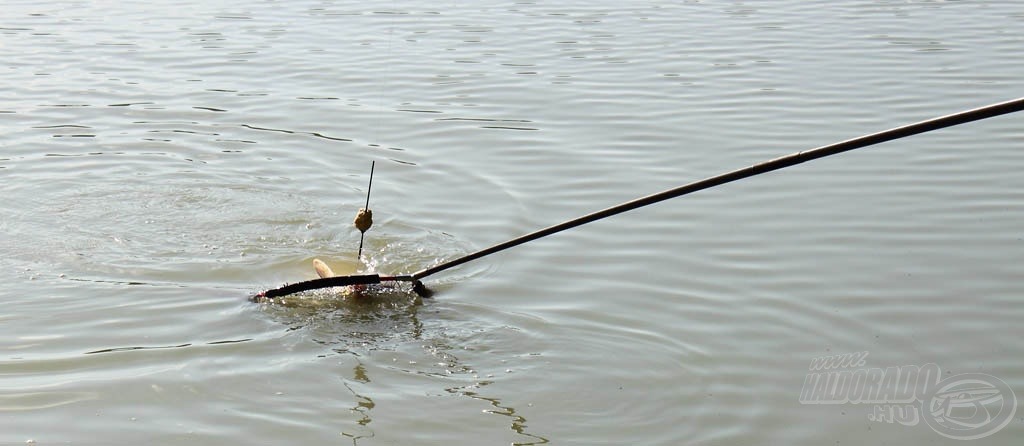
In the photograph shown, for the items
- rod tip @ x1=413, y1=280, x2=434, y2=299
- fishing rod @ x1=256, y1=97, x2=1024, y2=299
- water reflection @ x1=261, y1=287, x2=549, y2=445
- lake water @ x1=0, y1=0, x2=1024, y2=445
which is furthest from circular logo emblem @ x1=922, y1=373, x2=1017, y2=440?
rod tip @ x1=413, y1=280, x2=434, y2=299

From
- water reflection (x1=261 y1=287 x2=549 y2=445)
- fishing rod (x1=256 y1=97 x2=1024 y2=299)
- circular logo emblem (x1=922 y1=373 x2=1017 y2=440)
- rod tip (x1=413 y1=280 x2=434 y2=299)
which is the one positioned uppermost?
fishing rod (x1=256 y1=97 x2=1024 y2=299)

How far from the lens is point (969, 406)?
393 centimetres

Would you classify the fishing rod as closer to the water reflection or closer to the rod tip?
the rod tip

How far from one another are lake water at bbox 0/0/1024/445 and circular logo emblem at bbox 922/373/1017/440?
0.02m

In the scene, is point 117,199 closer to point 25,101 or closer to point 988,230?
point 25,101

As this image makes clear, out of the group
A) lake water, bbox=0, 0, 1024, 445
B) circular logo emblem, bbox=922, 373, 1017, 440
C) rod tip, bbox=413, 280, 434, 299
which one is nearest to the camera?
circular logo emblem, bbox=922, 373, 1017, 440

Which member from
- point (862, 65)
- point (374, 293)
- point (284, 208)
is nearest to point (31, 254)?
point (284, 208)

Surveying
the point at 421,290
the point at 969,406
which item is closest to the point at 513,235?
the point at 421,290

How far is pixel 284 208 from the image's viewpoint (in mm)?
6098

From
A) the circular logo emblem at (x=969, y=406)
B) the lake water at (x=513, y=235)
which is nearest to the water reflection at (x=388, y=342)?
the lake water at (x=513, y=235)

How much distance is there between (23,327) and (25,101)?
15.1 feet

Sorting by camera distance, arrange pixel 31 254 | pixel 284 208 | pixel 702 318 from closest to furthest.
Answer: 1. pixel 702 318
2. pixel 31 254
3. pixel 284 208

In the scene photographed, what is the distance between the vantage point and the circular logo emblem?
12.4ft

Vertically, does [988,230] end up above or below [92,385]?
above
